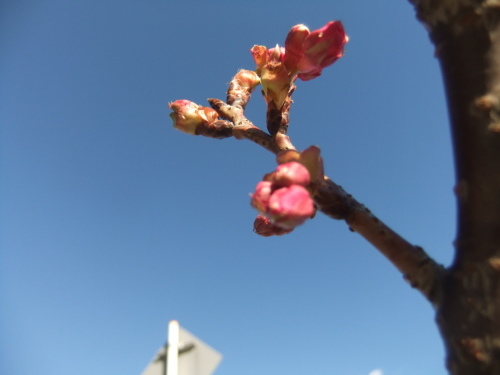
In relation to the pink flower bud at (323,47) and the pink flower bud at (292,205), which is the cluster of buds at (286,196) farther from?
the pink flower bud at (323,47)

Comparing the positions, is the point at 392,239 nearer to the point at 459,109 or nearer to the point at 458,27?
the point at 459,109

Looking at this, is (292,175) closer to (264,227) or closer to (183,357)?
(264,227)

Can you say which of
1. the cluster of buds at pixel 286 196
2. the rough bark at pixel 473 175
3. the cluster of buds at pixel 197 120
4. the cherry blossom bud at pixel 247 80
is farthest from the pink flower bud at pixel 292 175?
the cherry blossom bud at pixel 247 80

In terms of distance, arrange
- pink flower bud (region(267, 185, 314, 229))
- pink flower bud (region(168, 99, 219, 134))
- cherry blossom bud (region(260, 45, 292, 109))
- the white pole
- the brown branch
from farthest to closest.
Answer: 1. the white pole
2. pink flower bud (region(168, 99, 219, 134))
3. cherry blossom bud (region(260, 45, 292, 109))
4. pink flower bud (region(267, 185, 314, 229))
5. the brown branch

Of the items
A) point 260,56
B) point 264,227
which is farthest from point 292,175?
point 260,56

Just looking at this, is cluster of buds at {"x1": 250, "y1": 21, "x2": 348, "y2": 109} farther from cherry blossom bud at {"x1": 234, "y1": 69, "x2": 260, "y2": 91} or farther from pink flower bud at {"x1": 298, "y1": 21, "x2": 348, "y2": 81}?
cherry blossom bud at {"x1": 234, "y1": 69, "x2": 260, "y2": 91}

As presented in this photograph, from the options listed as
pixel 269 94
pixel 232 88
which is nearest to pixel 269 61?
pixel 269 94

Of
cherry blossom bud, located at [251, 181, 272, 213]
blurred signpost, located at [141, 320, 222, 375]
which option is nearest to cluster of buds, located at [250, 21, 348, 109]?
cherry blossom bud, located at [251, 181, 272, 213]
